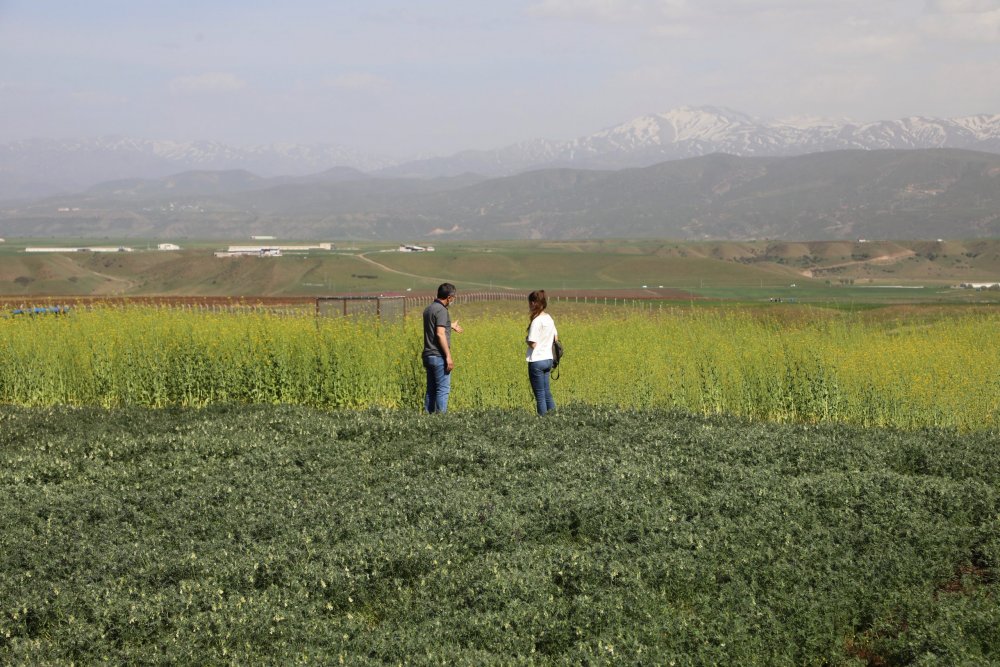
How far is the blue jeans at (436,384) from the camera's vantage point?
46.8 ft

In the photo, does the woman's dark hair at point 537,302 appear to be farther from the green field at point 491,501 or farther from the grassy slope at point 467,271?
the grassy slope at point 467,271

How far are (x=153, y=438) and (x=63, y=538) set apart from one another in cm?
364

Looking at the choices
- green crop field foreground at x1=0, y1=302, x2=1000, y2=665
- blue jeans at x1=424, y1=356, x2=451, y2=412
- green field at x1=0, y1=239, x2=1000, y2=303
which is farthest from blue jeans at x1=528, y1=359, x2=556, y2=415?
green field at x1=0, y1=239, x2=1000, y2=303

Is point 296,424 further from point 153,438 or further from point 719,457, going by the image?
point 719,457

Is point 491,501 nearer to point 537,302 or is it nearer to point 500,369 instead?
point 537,302

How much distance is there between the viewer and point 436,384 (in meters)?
14.5

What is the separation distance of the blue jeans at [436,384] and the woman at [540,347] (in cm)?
133

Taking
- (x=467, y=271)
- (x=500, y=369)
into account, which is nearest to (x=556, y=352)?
(x=500, y=369)

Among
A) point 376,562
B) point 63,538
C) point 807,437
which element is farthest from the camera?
point 807,437

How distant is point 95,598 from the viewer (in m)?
7.73

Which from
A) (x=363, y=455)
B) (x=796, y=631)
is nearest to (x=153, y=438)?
(x=363, y=455)

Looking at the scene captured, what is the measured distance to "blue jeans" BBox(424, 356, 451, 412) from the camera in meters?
14.3

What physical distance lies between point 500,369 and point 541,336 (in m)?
3.36

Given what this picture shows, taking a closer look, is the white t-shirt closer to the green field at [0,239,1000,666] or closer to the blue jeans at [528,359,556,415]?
the blue jeans at [528,359,556,415]
